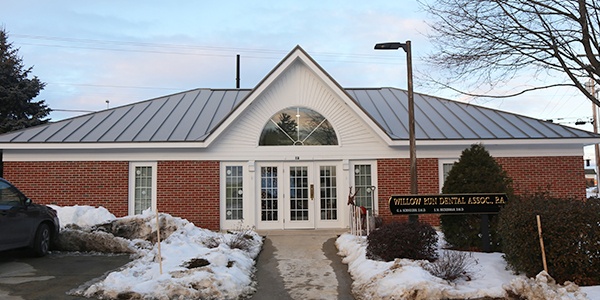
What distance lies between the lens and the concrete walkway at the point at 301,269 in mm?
7496

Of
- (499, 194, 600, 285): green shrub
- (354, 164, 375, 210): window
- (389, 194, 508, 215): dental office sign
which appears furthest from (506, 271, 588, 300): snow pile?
(354, 164, 375, 210): window

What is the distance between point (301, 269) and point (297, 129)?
21.4ft

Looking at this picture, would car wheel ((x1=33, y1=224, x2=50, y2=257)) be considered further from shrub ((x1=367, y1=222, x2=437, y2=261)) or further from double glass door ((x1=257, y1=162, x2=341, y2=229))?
shrub ((x1=367, y1=222, x2=437, y2=261))

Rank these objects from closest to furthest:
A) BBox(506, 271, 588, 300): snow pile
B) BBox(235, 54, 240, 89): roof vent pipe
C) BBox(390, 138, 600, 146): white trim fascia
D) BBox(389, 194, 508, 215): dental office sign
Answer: BBox(506, 271, 588, 300): snow pile, BBox(389, 194, 508, 215): dental office sign, BBox(390, 138, 600, 146): white trim fascia, BBox(235, 54, 240, 89): roof vent pipe

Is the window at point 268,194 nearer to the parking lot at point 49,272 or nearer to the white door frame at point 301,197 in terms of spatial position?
the white door frame at point 301,197

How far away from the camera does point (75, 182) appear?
14.5 m

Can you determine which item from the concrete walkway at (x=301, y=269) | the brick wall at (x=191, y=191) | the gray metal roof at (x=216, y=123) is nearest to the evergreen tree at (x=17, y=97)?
the gray metal roof at (x=216, y=123)

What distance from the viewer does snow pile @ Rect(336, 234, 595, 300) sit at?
20.5 ft

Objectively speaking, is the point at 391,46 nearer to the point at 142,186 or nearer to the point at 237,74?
the point at 142,186

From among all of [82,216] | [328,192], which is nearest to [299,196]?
[328,192]

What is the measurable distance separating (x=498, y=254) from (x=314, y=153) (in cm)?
704

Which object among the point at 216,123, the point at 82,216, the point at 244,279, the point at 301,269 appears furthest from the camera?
the point at 216,123

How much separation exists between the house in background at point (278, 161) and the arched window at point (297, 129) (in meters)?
0.03

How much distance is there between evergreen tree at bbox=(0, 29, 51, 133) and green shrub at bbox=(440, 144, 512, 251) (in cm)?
2163
